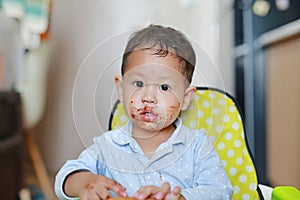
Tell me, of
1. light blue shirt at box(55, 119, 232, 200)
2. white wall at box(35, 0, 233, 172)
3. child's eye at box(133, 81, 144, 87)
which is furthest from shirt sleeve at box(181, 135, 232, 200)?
white wall at box(35, 0, 233, 172)

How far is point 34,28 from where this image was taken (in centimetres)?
225

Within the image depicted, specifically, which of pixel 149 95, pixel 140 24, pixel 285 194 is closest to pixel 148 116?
pixel 149 95

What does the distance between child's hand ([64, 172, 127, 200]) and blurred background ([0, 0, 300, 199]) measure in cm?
82

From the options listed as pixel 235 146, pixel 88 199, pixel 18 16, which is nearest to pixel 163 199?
pixel 88 199

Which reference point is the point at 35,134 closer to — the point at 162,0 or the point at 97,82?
the point at 162,0

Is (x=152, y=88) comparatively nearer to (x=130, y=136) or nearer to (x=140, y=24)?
(x=130, y=136)

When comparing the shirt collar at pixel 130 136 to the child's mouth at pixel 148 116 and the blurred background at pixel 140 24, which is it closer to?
the child's mouth at pixel 148 116

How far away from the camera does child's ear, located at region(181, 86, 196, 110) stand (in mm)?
556

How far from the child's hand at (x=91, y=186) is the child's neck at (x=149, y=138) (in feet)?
0.21

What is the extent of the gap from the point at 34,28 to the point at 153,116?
1.84m

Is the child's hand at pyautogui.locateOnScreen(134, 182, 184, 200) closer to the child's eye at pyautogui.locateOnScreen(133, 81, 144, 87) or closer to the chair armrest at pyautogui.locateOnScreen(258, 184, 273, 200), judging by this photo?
the child's eye at pyautogui.locateOnScreen(133, 81, 144, 87)

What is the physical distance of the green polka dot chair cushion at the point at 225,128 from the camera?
590 mm

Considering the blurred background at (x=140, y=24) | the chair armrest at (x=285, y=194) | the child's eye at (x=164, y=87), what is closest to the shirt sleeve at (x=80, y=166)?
the child's eye at (x=164, y=87)

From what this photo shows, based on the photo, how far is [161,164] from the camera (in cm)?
53
